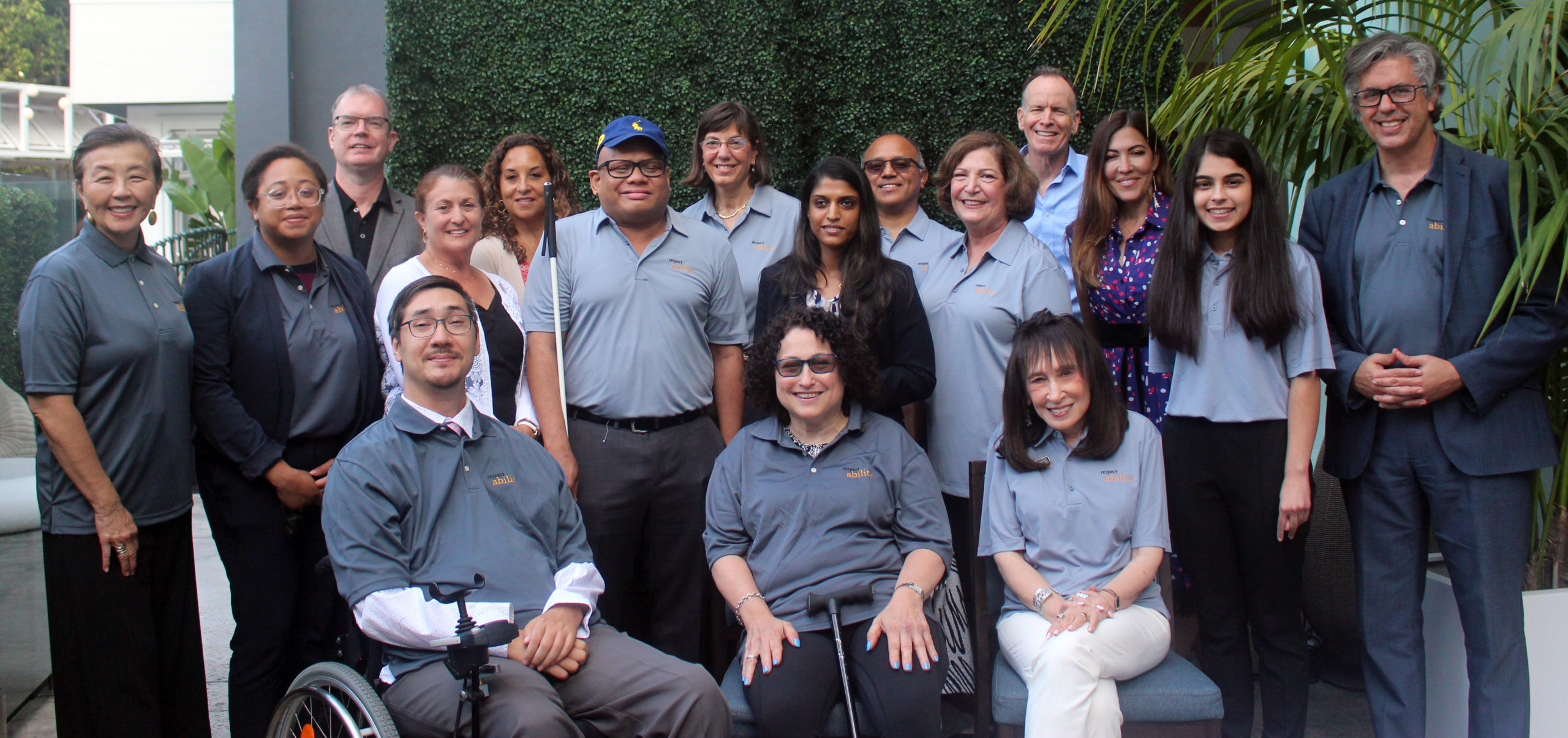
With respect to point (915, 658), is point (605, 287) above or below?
above

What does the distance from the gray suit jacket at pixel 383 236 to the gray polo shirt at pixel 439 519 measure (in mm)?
1428

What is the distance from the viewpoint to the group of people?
248 cm

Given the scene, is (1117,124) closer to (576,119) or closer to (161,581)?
(161,581)

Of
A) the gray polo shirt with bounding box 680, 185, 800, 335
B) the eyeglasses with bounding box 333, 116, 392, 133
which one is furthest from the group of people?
the eyeglasses with bounding box 333, 116, 392, 133

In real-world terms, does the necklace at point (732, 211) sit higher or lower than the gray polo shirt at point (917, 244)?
higher

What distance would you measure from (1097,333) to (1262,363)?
2.20 feet

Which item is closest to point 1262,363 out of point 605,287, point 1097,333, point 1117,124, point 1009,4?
point 1097,333

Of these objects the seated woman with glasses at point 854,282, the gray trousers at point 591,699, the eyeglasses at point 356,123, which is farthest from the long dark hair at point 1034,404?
the eyeglasses at point 356,123

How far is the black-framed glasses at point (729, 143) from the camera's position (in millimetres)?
3834

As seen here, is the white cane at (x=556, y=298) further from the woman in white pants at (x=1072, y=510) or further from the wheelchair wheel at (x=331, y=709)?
the woman in white pants at (x=1072, y=510)

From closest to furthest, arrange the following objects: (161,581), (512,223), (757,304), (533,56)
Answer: (161,581) → (757,304) → (512,223) → (533,56)

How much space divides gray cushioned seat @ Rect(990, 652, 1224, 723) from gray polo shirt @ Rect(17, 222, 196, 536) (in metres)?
1.63

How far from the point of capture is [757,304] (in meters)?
3.36

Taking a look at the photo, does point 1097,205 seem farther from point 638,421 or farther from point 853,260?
point 638,421
